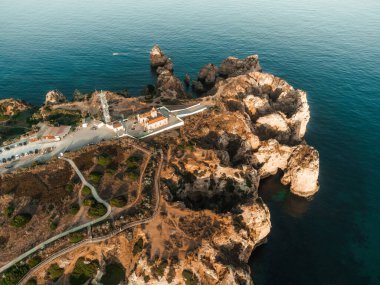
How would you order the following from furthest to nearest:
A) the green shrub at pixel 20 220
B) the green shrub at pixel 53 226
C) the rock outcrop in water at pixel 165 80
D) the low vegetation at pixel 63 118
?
the rock outcrop in water at pixel 165 80 < the low vegetation at pixel 63 118 < the green shrub at pixel 20 220 < the green shrub at pixel 53 226

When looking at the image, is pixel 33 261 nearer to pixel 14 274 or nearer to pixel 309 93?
pixel 14 274

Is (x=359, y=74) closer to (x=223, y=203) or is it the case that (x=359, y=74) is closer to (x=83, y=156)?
(x=223, y=203)

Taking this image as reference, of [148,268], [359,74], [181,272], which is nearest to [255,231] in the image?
[181,272]

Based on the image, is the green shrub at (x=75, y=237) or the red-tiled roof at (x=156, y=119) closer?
the green shrub at (x=75, y=237)

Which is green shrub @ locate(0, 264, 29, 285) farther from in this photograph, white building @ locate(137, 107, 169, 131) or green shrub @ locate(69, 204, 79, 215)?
white building @ locate(137, 107, 169, 131)

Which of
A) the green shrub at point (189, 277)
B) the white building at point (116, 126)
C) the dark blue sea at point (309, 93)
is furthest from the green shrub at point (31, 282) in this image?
the dark blue sea at point (309, 93)

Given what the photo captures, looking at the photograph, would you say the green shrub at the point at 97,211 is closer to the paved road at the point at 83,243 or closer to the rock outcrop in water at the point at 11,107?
the paved road at the point at 83,243

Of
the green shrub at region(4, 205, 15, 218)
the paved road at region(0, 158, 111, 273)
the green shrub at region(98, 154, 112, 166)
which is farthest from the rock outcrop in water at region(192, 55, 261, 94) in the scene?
the green shrub at region(4, 205, 15, 218)

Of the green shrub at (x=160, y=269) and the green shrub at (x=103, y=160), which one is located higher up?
the green shrub at (x=103, y=160)
